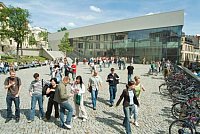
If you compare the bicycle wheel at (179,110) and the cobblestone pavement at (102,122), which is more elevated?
the bicycle wheel at (179,110)

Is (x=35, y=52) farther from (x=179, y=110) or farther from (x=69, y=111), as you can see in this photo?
(x=179, y=110)

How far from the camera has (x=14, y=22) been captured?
62125mm

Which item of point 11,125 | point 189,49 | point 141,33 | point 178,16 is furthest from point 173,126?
point 189,49

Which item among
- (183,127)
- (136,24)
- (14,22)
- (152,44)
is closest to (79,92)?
(183,127)

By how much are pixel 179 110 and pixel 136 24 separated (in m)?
43.2

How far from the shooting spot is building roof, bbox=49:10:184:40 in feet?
135

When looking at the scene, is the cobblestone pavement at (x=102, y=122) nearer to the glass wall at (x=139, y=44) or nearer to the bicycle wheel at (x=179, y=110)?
the bicycle wheel at (x=179, y=110)

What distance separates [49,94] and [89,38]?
56105 millimetres

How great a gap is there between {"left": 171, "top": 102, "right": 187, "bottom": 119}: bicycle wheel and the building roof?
35.5 m

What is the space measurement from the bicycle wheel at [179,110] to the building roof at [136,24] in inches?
1396

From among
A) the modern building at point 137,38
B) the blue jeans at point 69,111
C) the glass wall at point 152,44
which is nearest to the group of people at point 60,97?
the blue jeans at point 69,111

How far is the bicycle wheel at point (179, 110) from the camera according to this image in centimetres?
720

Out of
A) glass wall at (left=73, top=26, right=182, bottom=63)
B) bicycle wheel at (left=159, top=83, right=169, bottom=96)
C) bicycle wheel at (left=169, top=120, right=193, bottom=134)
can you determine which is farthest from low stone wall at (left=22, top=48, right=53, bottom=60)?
bicycle wheel at (left=169, top=120, right=193, bottom=134)

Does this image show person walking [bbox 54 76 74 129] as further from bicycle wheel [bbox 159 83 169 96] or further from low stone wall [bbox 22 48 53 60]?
low stone wall [bbox 22 48 53 60]
